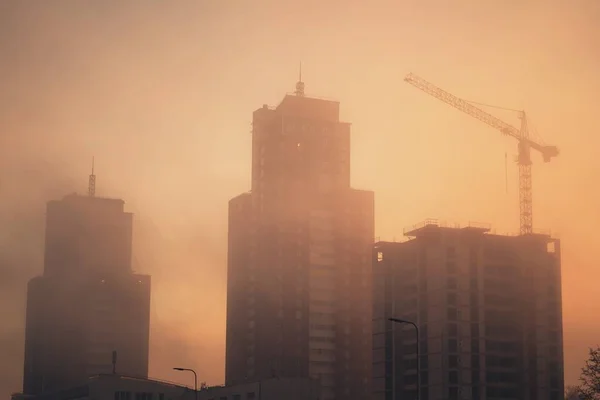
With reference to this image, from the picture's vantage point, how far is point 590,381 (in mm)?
146625
